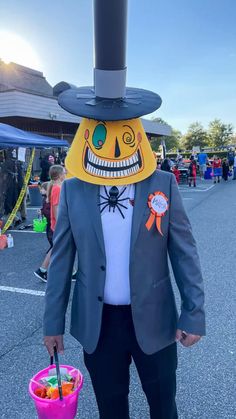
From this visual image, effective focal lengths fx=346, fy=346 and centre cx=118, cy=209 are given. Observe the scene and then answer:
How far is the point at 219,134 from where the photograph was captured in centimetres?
6981

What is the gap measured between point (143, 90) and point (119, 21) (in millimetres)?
373

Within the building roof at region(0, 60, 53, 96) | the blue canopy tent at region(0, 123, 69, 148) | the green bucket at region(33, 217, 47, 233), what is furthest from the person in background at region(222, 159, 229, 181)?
the green bucket at region(33, 217, 47, 233)

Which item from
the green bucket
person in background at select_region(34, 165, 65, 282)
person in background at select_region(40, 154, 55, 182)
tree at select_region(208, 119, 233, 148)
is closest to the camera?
person in background at select_region(34, 165, 65, 282)

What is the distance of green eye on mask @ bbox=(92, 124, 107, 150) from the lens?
1606 mm

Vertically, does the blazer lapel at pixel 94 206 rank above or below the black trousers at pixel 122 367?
above

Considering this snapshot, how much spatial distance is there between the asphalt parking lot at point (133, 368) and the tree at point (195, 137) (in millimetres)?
70754

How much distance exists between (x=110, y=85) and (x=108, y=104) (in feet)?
0.27

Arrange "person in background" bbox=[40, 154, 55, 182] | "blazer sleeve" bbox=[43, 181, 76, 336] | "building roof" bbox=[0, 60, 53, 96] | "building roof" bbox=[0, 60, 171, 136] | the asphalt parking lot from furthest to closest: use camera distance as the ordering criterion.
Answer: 1. "building roof" bbox=[0, 60, 53, 96]
2. "building roof" bbox=[0, 60, 171, 136]
3. "person in background" bbox=[40, 154, 55, 182]
4. the asphalt parking lot
5. "blazer sleeve" bbox=[43, 181, 76, 336]

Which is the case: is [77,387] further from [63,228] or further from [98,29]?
[98,29]

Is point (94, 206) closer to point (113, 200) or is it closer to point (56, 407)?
point (113, 200)

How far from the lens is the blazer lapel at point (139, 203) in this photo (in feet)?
5.02

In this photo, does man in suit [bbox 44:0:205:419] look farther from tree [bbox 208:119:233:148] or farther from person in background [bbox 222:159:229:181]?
tree [bbox 208:119:233:148]

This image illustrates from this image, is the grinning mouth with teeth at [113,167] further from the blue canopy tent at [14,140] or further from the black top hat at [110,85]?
the blue canopy tent at [14,140]

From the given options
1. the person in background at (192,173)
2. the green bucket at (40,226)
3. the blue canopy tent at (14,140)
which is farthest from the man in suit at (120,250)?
the person in background at (192,173)
